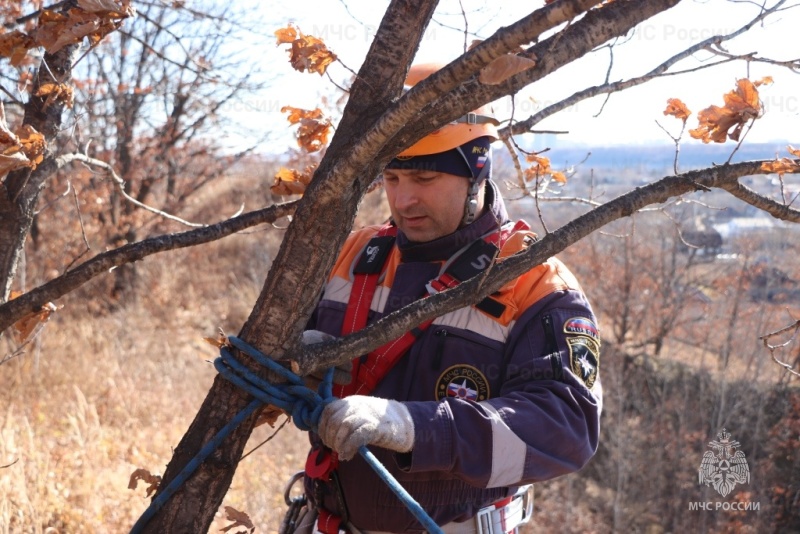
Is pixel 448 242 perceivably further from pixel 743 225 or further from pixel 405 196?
pixel 743 225

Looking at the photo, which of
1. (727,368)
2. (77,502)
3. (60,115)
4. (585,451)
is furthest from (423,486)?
(727,368)

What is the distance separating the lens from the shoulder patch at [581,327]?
1977 millimetres

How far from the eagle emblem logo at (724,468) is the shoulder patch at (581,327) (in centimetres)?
691

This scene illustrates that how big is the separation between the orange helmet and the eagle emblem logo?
273 inches

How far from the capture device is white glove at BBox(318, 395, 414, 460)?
5.20 ft

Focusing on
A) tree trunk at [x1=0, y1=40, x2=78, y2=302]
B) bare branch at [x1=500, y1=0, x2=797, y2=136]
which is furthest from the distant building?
tree trunk at [x1=0, y1=40, x2=78, y2=302]

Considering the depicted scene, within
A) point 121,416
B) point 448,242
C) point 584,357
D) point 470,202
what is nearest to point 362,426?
point 584,357

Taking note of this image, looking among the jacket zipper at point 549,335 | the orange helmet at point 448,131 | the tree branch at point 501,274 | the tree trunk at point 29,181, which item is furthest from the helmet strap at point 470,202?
the tree trunk at point 29,181

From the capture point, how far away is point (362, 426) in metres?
1.58

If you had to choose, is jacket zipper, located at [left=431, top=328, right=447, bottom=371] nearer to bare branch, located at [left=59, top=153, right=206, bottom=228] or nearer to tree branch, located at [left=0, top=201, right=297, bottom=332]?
tree branch, located at [left=0, top=201, right=297, bottom=332]

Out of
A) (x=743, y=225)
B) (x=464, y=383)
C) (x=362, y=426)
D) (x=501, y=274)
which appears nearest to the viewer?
(x=362, y=426)

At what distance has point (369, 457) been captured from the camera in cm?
162

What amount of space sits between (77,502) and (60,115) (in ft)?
11.0

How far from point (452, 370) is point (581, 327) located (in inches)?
14.3
